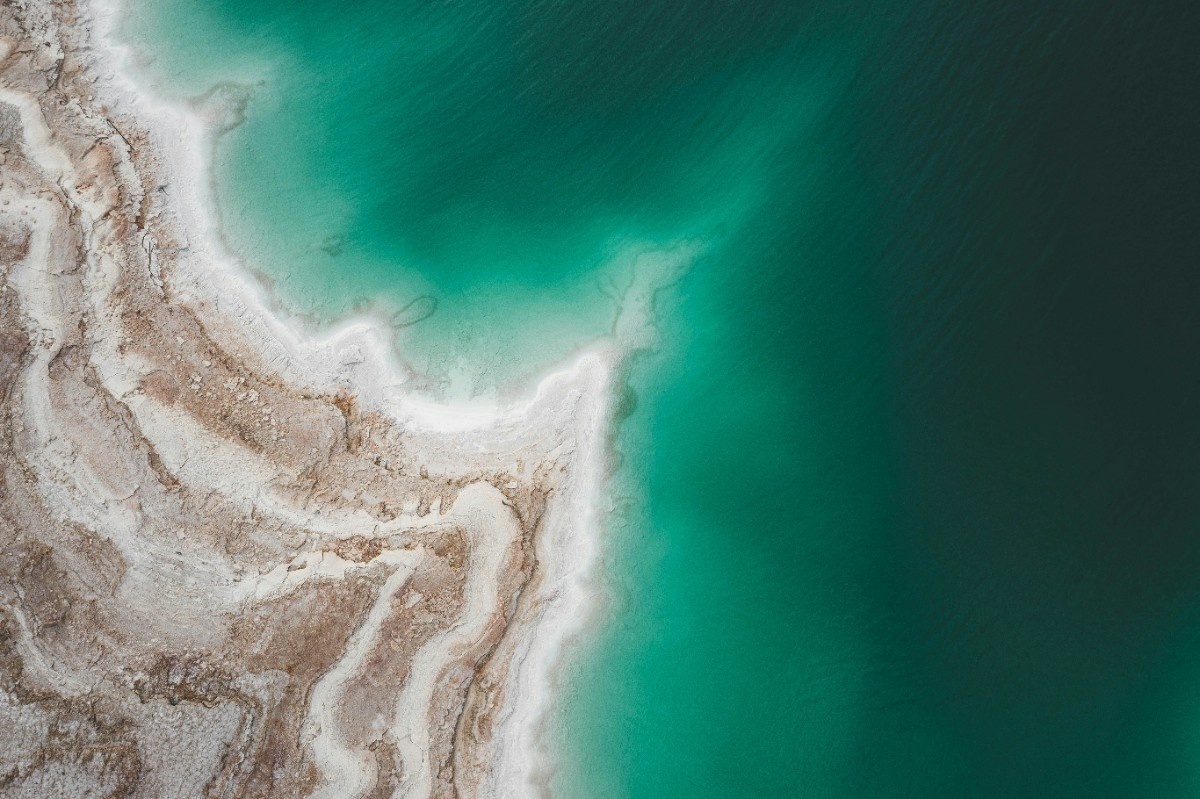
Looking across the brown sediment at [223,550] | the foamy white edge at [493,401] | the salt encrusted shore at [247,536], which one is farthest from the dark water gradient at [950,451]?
the brown sediment at [223,550]

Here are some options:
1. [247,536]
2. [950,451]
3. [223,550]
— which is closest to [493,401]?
[247,536]

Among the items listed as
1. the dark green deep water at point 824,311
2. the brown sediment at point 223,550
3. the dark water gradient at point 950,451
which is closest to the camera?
the brown sediment at point 223,550

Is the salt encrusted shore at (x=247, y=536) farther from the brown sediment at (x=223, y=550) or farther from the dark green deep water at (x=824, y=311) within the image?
the dark green deep water at (x=824, y=311)

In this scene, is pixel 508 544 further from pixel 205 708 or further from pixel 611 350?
pixel 205 708

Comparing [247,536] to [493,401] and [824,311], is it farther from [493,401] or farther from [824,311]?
[824,311]

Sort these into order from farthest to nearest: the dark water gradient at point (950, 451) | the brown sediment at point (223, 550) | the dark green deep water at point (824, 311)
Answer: the dark green deep water at point (824, 311), the dark water gradient at point (950, 451), the brown sediment at point (223, 550)

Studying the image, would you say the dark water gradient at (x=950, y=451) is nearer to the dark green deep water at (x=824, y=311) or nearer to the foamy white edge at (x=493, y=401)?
the dark green deep water at (x=824, y=311)

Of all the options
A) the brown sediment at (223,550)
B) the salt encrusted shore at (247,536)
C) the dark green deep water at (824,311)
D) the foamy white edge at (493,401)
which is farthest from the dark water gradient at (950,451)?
the brown sediment at (223,550)

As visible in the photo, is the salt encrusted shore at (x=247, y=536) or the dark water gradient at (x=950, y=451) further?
the dark water gradient at (x=950, y=451)
